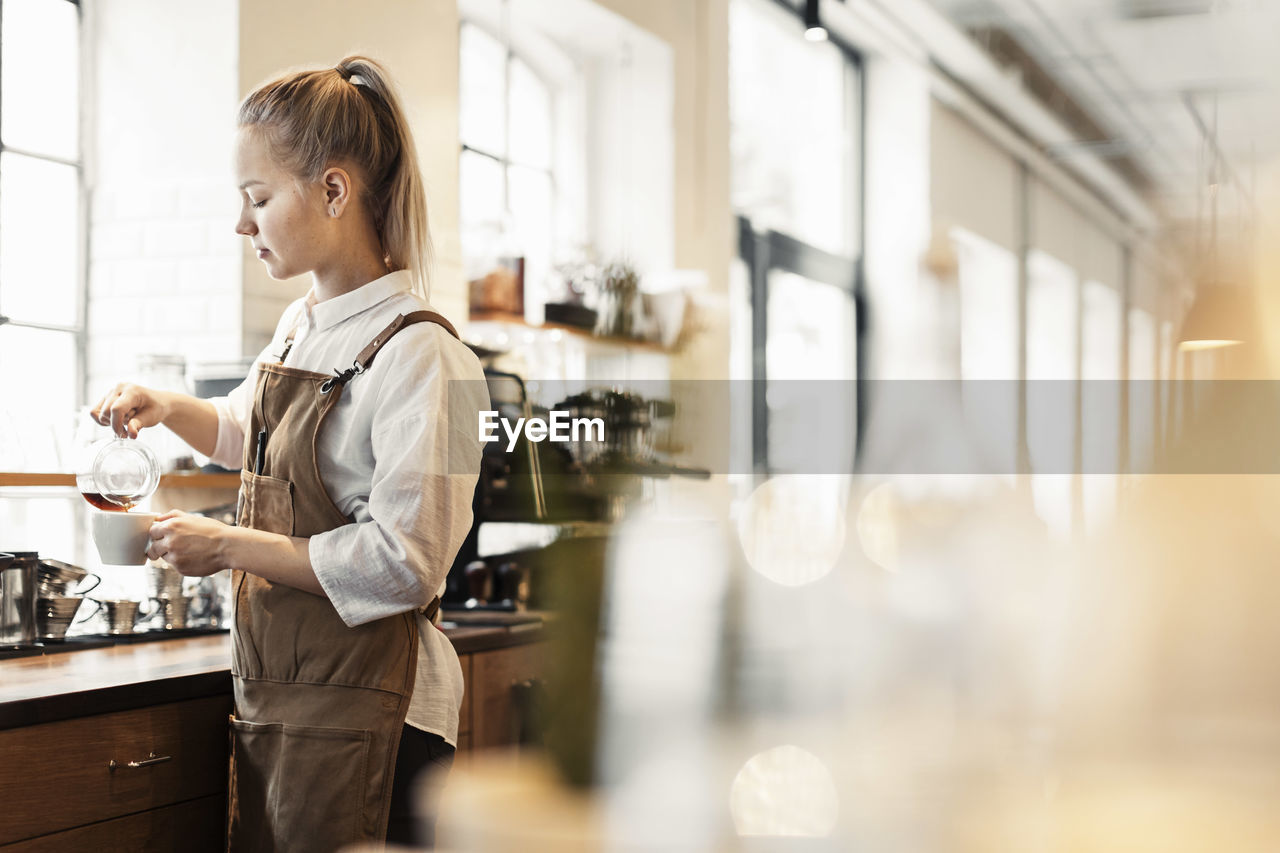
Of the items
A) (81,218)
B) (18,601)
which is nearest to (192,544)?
(18,601)

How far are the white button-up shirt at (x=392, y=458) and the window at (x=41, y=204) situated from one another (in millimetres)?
871

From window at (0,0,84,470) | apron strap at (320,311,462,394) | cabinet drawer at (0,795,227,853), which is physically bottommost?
cabinet drawer at (0,795,227,853)

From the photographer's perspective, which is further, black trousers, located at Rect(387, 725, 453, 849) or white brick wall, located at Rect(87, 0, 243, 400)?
white brick wall, located at Rect(87, 0, 243, 400)

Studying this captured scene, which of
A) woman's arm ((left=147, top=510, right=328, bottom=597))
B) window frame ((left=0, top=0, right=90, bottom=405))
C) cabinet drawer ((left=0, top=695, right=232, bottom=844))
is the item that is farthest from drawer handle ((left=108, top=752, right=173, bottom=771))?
window frame ((left=0, top=0, right=90, bottom=405))

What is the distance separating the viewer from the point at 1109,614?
0.69 ft

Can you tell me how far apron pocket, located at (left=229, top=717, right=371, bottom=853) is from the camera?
68 cm

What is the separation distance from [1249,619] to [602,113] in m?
0.28

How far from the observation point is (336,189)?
2.11 feet

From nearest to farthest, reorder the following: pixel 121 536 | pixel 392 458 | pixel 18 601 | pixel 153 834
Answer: pixel 392 458, pixel 121 536, pixel 153 834, pixel 18 601

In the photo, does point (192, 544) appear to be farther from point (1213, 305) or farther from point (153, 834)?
point (1213, 305)

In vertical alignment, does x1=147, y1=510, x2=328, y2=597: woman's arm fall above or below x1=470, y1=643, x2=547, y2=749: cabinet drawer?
above

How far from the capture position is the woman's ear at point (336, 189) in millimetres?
639

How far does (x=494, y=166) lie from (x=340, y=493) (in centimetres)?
135

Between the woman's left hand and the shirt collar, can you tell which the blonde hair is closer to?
the shirt collar
